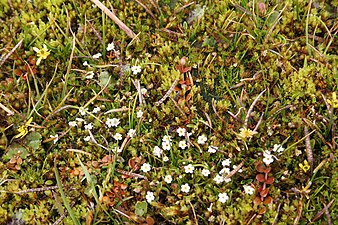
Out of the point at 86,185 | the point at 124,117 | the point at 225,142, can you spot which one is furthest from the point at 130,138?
the point at 225,142

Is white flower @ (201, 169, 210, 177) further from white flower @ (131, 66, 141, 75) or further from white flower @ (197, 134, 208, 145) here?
white flower @ (131, 66, 141, 75)

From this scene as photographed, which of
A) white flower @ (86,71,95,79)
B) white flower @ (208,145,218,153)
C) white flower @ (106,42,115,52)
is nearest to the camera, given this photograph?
white flower @ (208,145,218,153)

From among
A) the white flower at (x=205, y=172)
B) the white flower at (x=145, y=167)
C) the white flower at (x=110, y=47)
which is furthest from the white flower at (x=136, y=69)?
the white flower at (x=205, y=172)

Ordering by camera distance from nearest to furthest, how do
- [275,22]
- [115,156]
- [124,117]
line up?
[115,156] < [124,117] < [275,22]

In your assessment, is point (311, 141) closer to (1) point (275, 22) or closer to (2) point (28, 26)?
(1) point (275, 22)

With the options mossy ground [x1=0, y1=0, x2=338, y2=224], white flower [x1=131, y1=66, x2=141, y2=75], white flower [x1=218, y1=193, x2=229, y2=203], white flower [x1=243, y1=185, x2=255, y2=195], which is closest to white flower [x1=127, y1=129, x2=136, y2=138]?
mossy ground [x1=0, y1=0, x2=338, y2=224]

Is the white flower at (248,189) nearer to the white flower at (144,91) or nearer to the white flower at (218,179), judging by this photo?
the white flower at (218,179)

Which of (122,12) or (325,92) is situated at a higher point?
(122,12)
